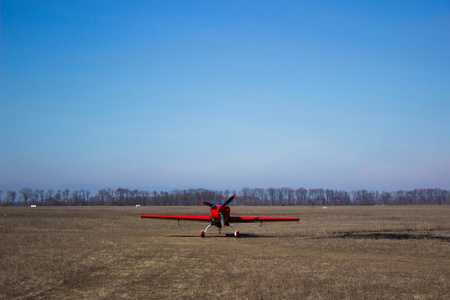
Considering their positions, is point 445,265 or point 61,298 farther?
point 445,265

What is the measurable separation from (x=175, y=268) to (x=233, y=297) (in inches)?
171

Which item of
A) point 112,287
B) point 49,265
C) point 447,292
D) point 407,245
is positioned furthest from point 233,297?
point 407,245

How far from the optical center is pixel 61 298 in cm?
920

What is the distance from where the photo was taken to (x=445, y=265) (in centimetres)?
1324

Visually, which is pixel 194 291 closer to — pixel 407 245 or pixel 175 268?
pixel 175 268

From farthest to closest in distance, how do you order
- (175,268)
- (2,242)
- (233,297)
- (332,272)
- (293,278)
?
(2,242) → (175,268) → (332,272) → (293,278) → (233,297)

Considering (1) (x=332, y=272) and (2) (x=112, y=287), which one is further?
(1) (x=332, y=272)

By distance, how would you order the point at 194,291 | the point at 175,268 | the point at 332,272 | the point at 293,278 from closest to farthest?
the point at 194,291 → the point at 293,278 → the point at 332,272 → the point at 175,268

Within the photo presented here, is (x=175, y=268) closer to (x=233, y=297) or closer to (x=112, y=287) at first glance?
(x=112, y=287)

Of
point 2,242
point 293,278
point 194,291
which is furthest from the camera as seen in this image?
point 2,242

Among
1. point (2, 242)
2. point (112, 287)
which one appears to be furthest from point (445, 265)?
point (2, 242)

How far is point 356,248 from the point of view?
58.7 feet

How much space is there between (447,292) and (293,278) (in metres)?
4.16

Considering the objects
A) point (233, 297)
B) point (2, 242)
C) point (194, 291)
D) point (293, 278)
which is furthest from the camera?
point (2, 242)
